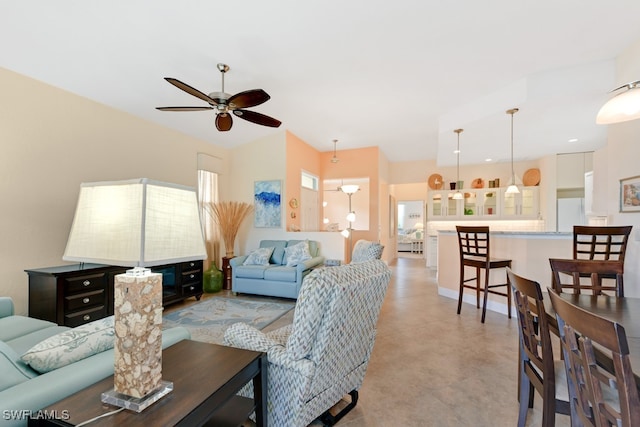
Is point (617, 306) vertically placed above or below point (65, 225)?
below

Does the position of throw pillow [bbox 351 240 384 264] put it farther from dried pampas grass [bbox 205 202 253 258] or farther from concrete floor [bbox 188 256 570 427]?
dried pampas grass [bbox 205 202 253 258]

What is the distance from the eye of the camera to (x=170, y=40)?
2.67 metres

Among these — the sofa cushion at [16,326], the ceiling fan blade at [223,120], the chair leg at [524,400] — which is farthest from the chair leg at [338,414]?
the ceiling fan blade at [223,120]

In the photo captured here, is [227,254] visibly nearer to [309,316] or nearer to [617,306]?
[309,316]

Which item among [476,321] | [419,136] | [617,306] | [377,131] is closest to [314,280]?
[617,306]

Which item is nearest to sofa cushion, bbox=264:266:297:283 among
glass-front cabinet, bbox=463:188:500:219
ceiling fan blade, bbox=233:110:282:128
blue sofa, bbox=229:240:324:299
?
blue sofa, bbox=229:240:324:299

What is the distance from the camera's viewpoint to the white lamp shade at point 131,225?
2.89 feet

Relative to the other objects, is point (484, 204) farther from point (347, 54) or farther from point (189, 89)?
point (189, 89)

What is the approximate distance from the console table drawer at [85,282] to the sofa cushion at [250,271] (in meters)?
1.78

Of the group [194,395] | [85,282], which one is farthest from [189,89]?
[194,395]

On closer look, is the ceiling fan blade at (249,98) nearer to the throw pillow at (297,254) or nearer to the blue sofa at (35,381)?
the blue sofa at (35,381)

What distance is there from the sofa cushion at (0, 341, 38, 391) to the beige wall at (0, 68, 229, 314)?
266 cm

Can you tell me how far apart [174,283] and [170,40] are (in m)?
3.06

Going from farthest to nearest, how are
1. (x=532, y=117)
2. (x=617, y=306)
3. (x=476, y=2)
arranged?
(x=532, y=117) < (x=476, y=2) < (x=617, y=306)
